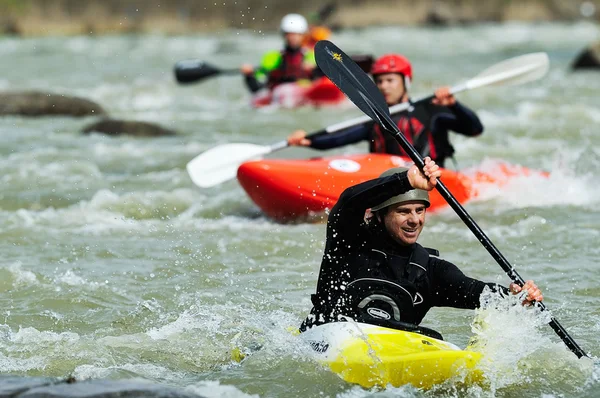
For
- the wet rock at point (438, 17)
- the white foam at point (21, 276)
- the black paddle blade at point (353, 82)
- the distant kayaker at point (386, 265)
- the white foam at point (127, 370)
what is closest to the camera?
the distant kayaker at point (386, 265)

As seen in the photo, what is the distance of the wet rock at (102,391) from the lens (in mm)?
3365

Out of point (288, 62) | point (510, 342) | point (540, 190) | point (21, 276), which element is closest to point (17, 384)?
point (510, 342)

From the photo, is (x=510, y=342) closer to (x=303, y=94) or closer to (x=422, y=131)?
(x=422, y=131)

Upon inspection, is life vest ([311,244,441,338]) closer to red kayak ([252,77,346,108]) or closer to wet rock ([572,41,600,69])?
red kayak ([252,77,346,108])

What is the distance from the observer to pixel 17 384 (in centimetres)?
355

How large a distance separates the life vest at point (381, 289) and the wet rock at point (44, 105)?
9821mm

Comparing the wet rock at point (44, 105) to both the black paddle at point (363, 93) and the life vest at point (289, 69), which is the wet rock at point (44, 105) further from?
the black paddle at point (363, 93)

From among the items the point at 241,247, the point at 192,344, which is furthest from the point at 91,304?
the point at 241,247

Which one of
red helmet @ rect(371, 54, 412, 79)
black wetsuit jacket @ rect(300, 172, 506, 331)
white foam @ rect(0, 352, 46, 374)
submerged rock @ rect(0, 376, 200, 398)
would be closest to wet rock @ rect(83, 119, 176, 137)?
red helmet @ rect(371, 54, 412, 79)

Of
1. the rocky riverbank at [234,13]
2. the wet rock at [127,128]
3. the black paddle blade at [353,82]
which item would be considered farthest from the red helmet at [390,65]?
the rocky riverbank at [234,13]

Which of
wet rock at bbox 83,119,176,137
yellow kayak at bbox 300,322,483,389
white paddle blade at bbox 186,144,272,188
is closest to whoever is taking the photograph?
yellow kayak at bbox 300,322,483,389

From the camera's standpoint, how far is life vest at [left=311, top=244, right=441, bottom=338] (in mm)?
4258

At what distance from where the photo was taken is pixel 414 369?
13.3 ft

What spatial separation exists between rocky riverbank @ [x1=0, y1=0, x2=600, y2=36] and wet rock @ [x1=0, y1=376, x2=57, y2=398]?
1880 cm
